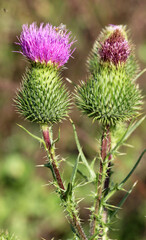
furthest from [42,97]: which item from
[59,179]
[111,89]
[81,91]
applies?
[59,179]

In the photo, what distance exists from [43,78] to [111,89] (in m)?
0.54

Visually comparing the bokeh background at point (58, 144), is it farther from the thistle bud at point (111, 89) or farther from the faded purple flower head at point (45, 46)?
the faded purple flower head at point (45, 46)

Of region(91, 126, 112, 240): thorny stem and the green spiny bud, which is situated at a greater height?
the green spiny bud

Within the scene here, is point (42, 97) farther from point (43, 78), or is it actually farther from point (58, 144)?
point (58, 144)

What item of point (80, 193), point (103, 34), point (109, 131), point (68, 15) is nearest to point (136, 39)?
point (68, 15)

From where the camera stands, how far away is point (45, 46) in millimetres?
Result: 2822

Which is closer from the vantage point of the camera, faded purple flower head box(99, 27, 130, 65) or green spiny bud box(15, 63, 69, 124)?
green spiny bud box(15, 63, 69, 124)

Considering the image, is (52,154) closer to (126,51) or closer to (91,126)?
(126,51)

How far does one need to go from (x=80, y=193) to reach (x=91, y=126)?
1.27 metres

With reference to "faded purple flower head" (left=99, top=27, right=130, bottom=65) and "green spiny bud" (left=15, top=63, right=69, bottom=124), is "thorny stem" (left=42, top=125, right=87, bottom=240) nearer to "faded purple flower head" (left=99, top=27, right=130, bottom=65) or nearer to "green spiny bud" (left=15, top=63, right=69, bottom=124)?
"green spiny bud" (left=15, top=63, right=69, bottom=124)

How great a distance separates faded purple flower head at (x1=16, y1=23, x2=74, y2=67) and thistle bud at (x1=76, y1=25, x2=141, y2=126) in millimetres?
296

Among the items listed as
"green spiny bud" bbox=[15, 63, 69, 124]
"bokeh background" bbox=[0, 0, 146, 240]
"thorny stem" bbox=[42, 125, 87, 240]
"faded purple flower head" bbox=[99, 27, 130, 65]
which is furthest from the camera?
"bokeh background" bbox=[0, 0, 146, 240]

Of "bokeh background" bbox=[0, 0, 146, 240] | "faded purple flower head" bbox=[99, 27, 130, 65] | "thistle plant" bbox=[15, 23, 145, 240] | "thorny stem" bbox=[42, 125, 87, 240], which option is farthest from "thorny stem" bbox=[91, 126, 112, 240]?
"bokeh background" bbox=[0, 0, 146, 240]

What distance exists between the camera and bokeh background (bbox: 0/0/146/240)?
5.21 meters
